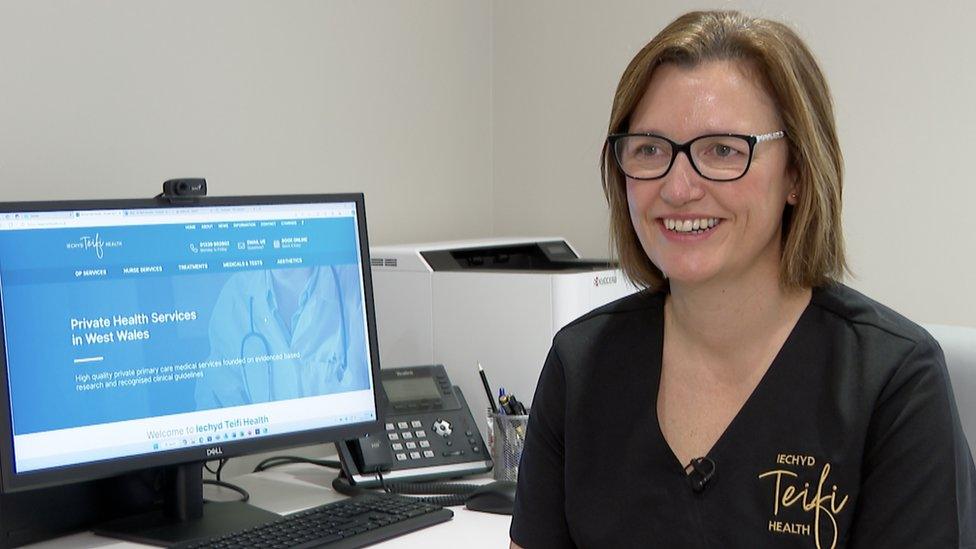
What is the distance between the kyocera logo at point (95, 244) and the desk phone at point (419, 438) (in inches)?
20.0

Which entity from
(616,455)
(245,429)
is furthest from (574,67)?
(616,455)

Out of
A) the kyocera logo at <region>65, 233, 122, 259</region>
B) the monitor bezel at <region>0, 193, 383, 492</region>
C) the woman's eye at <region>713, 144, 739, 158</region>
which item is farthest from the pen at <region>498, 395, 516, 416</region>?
the woman's eye at <region>713, 144, 739, 158</region>

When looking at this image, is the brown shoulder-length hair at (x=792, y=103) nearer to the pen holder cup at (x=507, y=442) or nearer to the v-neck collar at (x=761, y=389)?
the v-neck collar at (x=761, y=389)

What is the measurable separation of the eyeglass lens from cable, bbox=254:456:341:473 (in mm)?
953

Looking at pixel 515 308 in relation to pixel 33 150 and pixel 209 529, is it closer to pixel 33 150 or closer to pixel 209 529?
pixel 209 529

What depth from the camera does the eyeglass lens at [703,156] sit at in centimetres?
127

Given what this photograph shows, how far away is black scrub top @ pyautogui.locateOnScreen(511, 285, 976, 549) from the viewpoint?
3.92 feet

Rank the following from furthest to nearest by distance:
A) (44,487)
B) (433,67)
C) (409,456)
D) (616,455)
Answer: (433,67)
(409,456)
(44,487)
(616,455)

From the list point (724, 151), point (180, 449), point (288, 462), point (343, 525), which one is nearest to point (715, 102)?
point (724, 151)

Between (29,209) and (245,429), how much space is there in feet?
1.42

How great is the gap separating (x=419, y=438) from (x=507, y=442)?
151 mm

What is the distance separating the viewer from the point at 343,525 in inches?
64.1

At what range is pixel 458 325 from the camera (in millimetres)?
2127

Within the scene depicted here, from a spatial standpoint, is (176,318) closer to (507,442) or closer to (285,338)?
(285,338)
